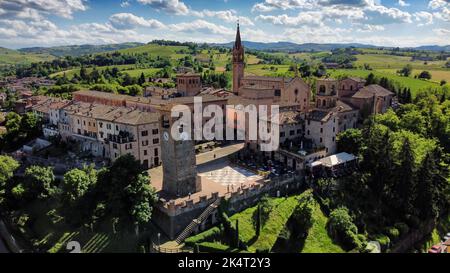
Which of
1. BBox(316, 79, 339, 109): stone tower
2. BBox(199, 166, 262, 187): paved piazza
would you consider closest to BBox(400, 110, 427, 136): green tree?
BBox(316, 79, 339, 109): stone tower

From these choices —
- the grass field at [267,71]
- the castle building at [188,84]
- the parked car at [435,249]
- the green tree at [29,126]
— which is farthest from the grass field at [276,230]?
the grass field at [267,71]

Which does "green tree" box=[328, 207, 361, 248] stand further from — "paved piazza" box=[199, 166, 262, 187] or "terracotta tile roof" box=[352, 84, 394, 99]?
"terracotta tile roof" box=[352, 84, 394, 99]

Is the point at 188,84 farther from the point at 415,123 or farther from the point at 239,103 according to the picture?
the point at 415,123

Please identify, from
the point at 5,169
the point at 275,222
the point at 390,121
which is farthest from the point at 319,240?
the point at 5,169
